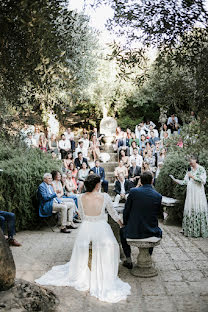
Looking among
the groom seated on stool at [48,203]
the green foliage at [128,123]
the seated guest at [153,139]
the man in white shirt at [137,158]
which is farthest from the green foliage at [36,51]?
the green foliage at [128,123]

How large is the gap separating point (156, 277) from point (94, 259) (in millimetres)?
1034

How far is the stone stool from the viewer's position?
5340 mm

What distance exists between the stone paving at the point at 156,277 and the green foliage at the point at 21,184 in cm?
54

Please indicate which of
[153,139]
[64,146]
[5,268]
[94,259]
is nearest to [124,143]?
[153,139]

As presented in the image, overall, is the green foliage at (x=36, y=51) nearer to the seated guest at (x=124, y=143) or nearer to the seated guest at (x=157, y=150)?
the seated guest at (x=157, y=150)

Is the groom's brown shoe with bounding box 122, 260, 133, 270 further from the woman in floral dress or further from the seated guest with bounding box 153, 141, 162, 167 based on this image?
the seated guest with bounding box 153, 141, 162, 167

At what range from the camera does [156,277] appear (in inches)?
214

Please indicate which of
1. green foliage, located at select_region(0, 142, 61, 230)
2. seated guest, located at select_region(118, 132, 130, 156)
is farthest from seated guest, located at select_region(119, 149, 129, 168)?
green foliage, located at select_region(0, 142, 61, 230)

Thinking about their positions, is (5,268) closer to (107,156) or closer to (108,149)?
(107,156)

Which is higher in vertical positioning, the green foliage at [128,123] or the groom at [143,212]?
the green foliage at [128,123]

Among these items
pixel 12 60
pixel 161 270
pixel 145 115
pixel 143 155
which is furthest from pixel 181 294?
pixel 145 115

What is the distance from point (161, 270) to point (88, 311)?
6.10 ft

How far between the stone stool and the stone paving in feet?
0.34

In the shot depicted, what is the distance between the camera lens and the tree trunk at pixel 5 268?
371 centimetres
